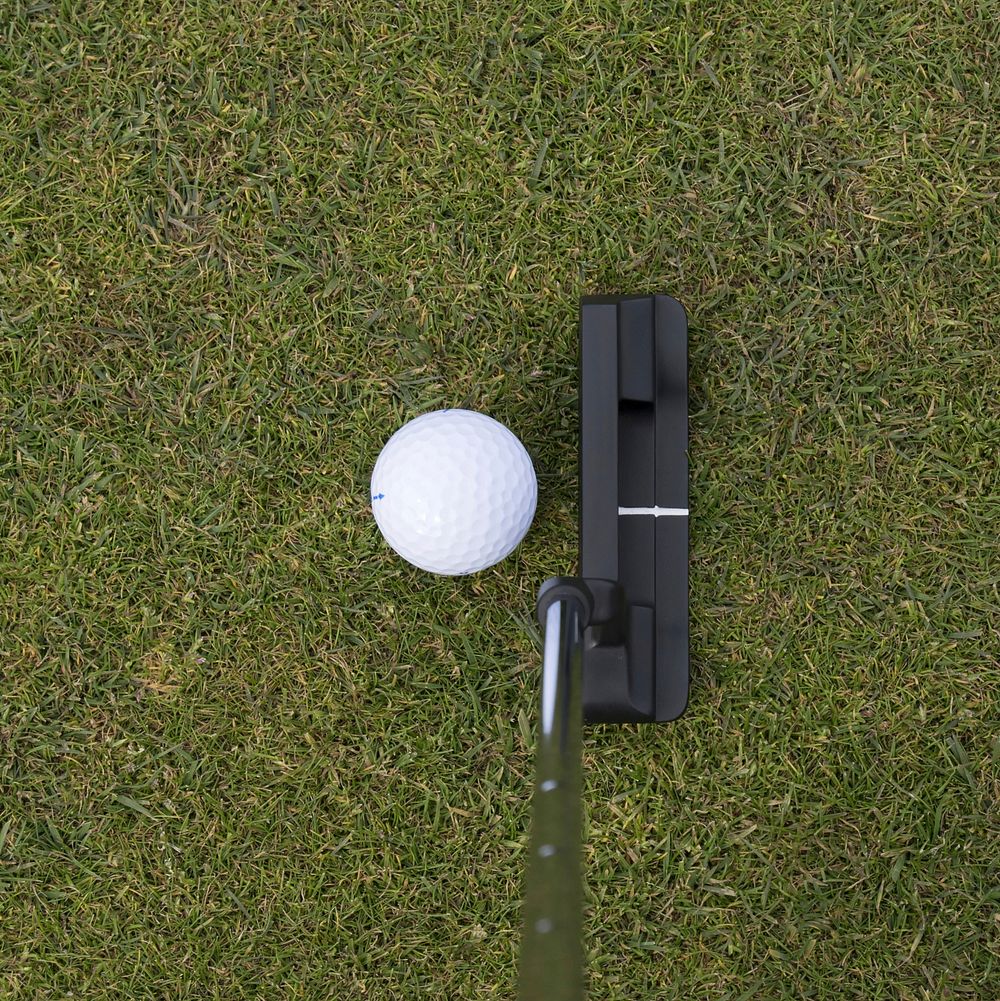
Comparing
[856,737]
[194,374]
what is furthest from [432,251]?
[856,737]

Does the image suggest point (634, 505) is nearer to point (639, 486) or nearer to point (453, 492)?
point (639, 486)

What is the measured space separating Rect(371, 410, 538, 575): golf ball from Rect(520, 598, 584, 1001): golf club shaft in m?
0.45

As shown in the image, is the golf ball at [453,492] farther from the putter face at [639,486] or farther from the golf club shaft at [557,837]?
the golf club shaft at [557,837]

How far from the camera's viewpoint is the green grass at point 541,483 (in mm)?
A: 1947

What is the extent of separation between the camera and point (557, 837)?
0.96m

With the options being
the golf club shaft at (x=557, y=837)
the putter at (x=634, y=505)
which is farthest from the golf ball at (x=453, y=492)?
the golf club shaft at (x=557, y=837)

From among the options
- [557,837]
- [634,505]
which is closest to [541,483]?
[634,505]

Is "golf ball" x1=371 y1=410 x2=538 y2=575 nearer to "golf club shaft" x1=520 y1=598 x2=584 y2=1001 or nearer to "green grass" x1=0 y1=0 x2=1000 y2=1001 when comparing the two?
"green grass" x1=0 y1=0 x2=1000 y2=1001

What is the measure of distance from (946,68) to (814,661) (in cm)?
131

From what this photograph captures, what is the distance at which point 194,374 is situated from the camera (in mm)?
2023

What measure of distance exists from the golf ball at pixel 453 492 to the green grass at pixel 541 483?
182 millimetres

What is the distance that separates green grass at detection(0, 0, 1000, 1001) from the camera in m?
1.95

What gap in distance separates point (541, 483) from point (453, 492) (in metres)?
0.32

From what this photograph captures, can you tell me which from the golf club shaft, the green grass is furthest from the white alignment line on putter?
the golf club shaft
